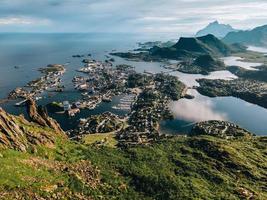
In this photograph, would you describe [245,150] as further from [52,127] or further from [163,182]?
[52,127]

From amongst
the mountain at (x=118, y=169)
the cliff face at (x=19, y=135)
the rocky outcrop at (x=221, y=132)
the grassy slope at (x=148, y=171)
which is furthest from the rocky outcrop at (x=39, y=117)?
the rocky outcrop at (x=221, y=132)

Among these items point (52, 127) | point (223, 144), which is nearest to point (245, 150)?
point (223, 144)

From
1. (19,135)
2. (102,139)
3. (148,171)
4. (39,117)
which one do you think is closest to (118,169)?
(148,171)

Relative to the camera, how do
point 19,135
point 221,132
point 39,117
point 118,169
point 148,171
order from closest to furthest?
point 19,135
point 118,169
point 148,171
point 39,117
point 221,132

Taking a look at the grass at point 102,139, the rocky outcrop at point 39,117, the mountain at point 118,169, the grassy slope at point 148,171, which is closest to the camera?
the mountain at point 118,169

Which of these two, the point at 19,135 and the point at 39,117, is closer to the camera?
the point at 19,135

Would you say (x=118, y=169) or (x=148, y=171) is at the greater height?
(x=118, y=169)

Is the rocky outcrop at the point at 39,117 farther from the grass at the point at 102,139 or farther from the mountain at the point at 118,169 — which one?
the grass at the point at 102,139

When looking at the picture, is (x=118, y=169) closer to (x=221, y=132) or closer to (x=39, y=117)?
(x=39, y=117)
